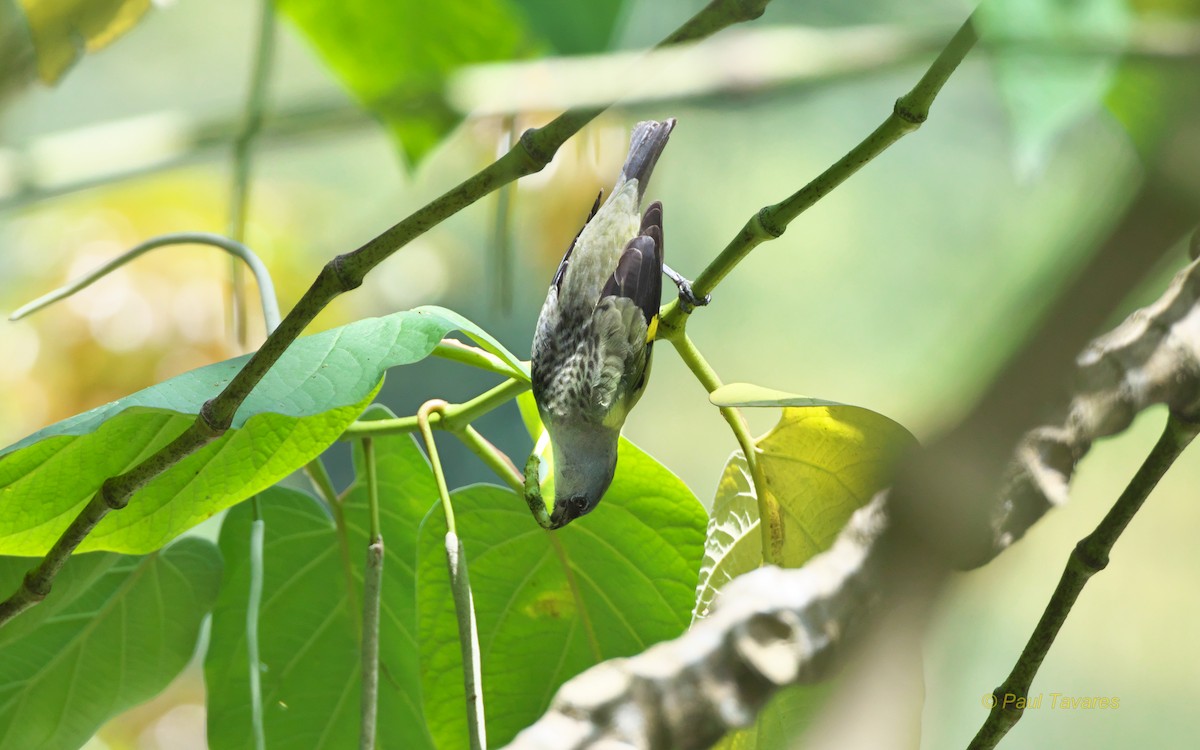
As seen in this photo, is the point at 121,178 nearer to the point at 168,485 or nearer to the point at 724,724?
the point at 168,485

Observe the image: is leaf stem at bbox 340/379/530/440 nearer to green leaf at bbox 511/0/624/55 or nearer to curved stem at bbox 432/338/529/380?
curved stem at bbox 432/338/529/380

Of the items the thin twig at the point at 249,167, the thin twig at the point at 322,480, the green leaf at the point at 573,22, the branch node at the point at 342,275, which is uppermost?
the thin twig at the point at 249,167

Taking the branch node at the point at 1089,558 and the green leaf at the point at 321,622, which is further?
the green leaf at the point at 321,622

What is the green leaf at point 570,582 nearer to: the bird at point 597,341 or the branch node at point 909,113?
the bird at point 597,341

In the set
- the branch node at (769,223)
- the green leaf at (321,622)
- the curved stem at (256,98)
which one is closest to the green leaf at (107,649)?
the green leaf at (321,622)

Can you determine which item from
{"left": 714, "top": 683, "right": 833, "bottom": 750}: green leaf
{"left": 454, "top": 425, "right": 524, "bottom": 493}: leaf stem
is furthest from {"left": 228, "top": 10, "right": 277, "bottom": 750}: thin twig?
{"left": 714, "top": 683, "right": 833, "bottom": 750}: green leaf

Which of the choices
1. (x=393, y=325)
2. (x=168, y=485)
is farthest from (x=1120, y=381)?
(x=168, y=485)
